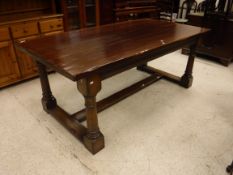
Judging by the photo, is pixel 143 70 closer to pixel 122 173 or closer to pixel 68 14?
pixel 68 14

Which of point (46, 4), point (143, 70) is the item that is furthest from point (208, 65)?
point (46, 4)

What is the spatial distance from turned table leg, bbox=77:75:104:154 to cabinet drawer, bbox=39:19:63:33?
1628 millimetres

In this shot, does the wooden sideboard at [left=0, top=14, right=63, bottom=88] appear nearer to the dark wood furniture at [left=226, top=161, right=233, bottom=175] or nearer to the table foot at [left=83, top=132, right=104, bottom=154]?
the table foot at [left=83, top=132, right=104, bottom=154]

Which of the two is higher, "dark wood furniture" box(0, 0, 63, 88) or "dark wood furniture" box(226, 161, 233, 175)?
"dark wood furniture" box(0, 0, 63, 88)

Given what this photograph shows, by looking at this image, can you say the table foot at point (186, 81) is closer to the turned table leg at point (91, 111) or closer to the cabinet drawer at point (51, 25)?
the turned table leg at point (91, 111)

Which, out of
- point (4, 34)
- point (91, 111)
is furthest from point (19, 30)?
point (91, 111)

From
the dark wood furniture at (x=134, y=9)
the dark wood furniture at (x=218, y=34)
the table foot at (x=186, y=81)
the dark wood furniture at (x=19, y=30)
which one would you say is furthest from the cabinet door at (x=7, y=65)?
the dark wood furniture at (x=218, y=34)

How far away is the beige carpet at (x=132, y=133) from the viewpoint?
5.07 ft

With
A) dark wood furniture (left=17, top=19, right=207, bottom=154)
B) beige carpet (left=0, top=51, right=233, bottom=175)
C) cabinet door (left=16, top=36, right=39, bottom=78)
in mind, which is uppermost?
dark wood furniture (left=17, top=19, right=207, bottom=154)

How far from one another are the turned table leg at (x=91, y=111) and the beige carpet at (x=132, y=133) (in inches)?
3.4

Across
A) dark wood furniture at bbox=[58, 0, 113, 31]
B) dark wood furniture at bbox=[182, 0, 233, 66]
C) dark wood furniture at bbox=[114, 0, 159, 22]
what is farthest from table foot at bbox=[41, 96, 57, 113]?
dark wood furniture at bbox=[182, 0, 233, 66]

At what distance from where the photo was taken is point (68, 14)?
305 cm

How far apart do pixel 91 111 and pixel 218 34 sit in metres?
2.86

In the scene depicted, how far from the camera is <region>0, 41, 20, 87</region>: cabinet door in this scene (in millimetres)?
2432
